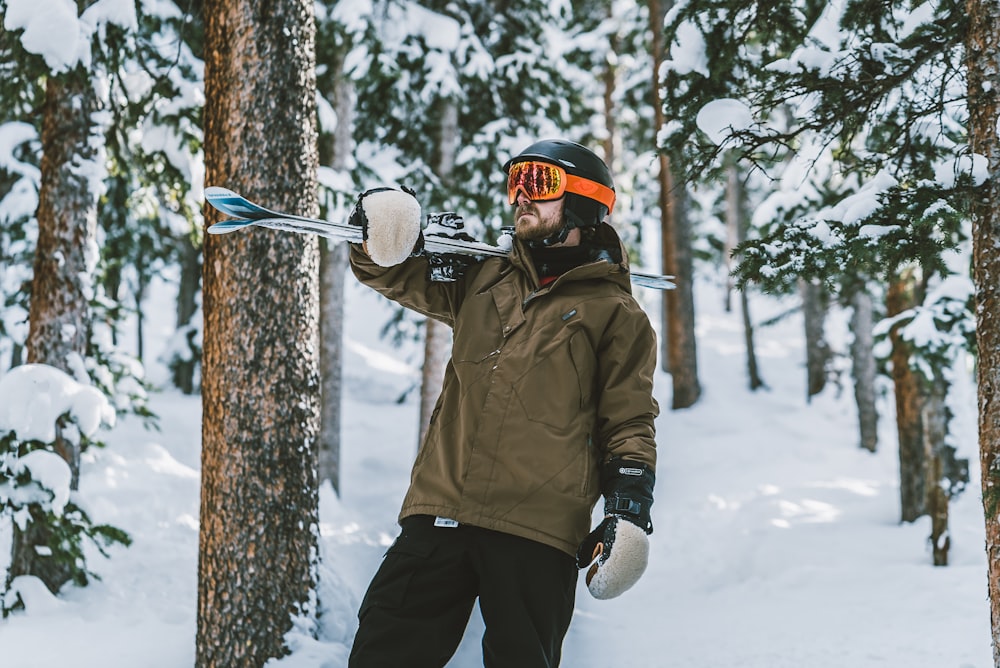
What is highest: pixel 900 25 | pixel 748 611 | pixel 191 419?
pixel 900 25

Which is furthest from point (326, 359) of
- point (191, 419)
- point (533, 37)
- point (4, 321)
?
point (533, 37)

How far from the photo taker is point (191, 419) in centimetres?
1459

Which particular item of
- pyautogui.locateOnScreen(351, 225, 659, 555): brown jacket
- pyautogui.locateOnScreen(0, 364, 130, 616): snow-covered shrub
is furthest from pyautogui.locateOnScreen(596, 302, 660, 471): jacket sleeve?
pyautogui.locateOnScreen(0, 364, 130, 616): snow-covered shrub

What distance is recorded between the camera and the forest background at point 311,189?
3820mm

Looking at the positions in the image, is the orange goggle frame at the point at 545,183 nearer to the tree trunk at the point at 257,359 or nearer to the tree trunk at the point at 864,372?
the tree trunk at the point at 257,359

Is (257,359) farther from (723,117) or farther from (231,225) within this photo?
(723,117)

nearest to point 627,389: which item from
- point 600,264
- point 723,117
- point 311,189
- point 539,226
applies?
point 600,264

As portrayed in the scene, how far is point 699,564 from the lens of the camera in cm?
898

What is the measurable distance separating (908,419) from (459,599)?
8.28 meters

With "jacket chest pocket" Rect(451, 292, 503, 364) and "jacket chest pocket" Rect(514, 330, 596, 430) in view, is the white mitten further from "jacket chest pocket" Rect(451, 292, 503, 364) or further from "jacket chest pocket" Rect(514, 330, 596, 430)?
"jacket chest pocket" Rect(451, 292, 503, 364)

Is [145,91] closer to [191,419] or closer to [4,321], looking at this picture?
[4,321]

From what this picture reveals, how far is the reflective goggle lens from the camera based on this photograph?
341cm

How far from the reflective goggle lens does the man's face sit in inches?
1.2

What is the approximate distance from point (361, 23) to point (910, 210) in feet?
25.6
